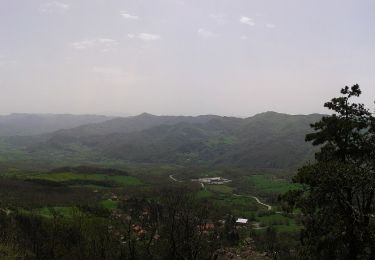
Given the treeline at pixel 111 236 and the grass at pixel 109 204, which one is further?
the grass at pixel 109 204

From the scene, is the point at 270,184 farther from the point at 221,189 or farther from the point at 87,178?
the point at 87,178

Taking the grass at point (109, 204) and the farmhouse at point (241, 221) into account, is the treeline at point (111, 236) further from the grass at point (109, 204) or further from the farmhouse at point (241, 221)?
the grass at point (109, 204)

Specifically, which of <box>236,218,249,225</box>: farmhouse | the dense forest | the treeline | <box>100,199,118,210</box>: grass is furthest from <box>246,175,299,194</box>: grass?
the treeline

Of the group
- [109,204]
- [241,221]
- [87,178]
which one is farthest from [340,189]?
[87,178]

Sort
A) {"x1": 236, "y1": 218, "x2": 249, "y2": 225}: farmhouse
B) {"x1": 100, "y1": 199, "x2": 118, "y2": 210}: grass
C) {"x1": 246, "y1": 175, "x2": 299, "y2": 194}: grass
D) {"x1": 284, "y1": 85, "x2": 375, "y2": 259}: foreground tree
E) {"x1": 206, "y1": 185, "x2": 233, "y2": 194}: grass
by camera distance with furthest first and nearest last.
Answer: {"x1": 206, "y1": 185, "x2": 233, "y2": 194}: grass, {"x1": 246, "y1": 175, "x2": 299, "y2": 194}: grass, {"x1": 100, "y1": 199, "x2": 118, "y2": 210}: grass, {"x1": 236, "y1": 218, "x2": 249, "y2": 225}: farmhouse, {"x1": 284, "y1": 85, "x2": 375, "y2": 259}: foreground tree

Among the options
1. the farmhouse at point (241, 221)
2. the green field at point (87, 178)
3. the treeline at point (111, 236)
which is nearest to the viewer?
the treeline at point (111, 236)

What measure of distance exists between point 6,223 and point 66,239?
1342 cm

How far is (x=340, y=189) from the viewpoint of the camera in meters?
25.7

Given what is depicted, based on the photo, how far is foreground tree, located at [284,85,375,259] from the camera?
25.3 metres

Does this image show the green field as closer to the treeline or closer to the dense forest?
the dense forest

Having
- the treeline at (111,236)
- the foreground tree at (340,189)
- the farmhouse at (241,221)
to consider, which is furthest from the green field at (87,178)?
the foreground tree at (340,189)

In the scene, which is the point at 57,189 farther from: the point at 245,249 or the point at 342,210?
the point at 342,210

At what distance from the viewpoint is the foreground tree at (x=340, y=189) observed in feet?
82.9

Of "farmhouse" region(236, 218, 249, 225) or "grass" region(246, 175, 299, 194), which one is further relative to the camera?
"grass" region(246, 175, 299, 194)
